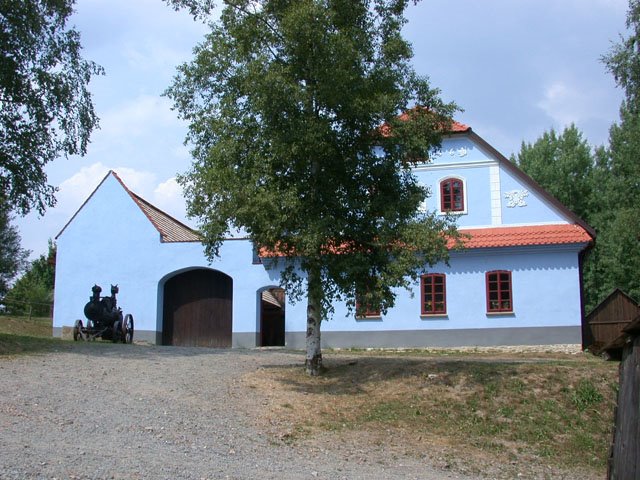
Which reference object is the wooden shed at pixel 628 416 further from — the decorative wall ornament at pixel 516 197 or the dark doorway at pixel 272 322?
the dark doorway at pixel 272 322

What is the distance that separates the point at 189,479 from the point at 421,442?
4.47 metres

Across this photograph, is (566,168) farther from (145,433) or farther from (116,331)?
(145,433)

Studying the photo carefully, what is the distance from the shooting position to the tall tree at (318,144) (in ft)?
44.2

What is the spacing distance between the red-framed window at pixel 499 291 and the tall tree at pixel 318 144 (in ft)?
33.9

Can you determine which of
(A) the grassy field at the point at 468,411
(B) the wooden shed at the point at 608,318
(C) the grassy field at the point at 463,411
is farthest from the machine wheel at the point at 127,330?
(B) the wooden shed at the point at 608,318

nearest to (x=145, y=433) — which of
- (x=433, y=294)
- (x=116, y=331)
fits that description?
(x=116, y=331)

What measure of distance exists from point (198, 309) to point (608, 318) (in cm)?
1559

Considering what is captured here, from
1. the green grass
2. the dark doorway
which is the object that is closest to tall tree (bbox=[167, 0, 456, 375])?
the dark doorway

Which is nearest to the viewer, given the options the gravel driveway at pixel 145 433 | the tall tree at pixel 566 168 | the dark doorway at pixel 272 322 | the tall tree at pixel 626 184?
the gravel driveway at pixel 145 433

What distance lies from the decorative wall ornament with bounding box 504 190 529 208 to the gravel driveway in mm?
14001

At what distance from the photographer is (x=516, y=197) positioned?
24984mm

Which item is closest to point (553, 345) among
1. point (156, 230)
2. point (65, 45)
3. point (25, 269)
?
point (156, 230)

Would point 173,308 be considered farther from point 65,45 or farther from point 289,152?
point 289,152

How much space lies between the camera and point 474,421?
40.7 feet
